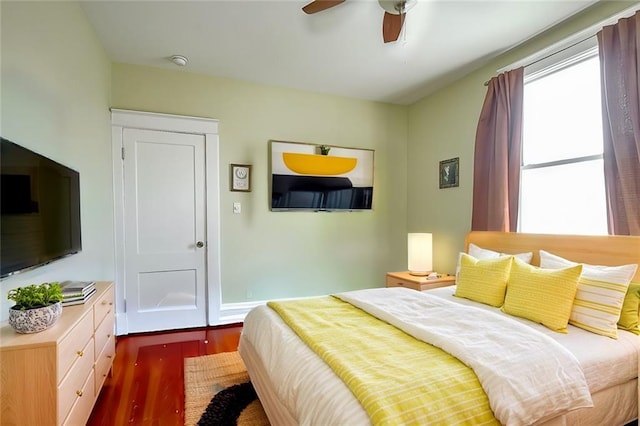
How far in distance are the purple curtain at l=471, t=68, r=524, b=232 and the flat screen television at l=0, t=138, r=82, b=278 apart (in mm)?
3271

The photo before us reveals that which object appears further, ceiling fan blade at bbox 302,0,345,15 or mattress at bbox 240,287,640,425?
ceiling fan blade at bbox 302,0,345,15

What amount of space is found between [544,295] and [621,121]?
1.26 metres

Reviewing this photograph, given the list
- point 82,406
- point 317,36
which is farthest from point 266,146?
point 82,406

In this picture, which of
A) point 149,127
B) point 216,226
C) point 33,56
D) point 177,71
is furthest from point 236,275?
point 33,56

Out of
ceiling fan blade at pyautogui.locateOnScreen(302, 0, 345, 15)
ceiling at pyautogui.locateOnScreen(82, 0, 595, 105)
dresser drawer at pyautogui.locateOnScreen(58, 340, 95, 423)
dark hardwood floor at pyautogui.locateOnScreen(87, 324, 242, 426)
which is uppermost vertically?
ceiling at pyautogui.locateOnScreen(82, 0, 595, 105)

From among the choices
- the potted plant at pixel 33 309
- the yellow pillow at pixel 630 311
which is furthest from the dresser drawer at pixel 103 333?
the yellow pillow at pixel 630 311

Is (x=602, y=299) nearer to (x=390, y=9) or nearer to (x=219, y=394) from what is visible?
(x=390, y=9)

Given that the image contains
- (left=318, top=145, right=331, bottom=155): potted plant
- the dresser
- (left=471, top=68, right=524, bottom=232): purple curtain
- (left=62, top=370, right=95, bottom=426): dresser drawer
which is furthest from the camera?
(left=318, top=145, right=331, bottom=155): potted plant

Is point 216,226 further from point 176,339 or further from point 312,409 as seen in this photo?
point 312,409

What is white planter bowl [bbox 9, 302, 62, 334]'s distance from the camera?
1249mm

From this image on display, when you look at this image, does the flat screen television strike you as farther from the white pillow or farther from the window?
the window

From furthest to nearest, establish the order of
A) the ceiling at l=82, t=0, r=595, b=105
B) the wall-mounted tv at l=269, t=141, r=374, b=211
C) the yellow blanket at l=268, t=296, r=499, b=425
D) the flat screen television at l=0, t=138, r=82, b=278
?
the wall-mounted tv at l=269, t=141, r=374, b=211
the ceiling at l=82, t=0, r=595, b=105
the flat screen television at l=0, t=138, r=82, b=278
the yellow blanket at l=268, t=296, r=499, b=425

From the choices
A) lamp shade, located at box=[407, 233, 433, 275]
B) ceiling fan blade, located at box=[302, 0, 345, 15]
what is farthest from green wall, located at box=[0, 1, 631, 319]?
ceiling fan blade, located at box=[302, 0, 345, 15]

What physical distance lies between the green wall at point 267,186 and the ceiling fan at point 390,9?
179 centimetres
